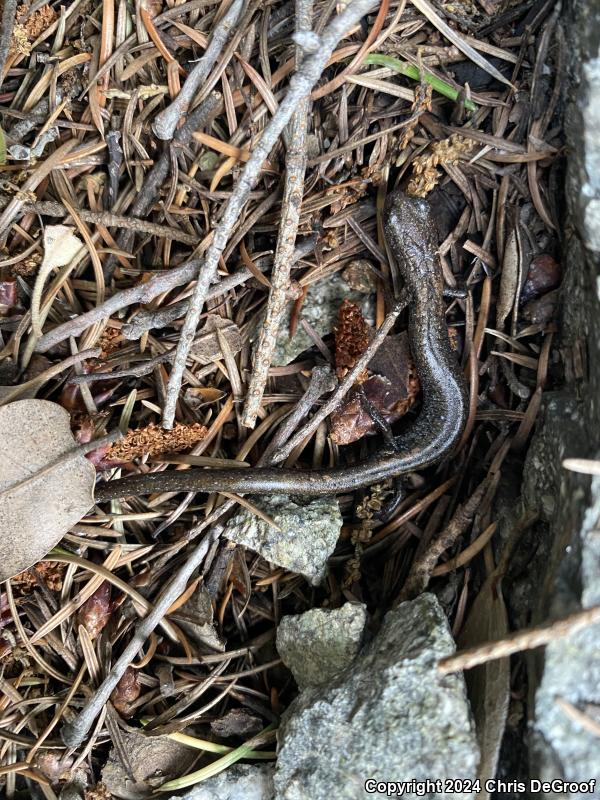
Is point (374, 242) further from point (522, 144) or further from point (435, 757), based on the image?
point (435, 757)

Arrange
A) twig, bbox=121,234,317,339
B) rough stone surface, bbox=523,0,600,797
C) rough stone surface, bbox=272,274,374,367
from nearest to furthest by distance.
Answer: rough stone surface, bbox=523,0,600,797
twig, bbox=121,234,317,339
rough stone surface, bbox=272,274,374,367

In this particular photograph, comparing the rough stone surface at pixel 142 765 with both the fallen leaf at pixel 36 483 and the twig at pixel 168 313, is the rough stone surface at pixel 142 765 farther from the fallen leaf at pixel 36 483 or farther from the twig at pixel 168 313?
the twig at pixel 168 313

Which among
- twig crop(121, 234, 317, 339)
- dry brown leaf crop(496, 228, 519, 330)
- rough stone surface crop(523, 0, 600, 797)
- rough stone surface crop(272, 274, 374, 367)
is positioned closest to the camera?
rough stone surface crop(523, 0, 600, 797)

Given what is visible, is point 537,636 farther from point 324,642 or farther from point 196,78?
point 196,78

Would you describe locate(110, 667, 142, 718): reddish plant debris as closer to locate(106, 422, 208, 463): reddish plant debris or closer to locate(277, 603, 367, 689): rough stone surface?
locate(277, 603, 367, 689): rough stone surface

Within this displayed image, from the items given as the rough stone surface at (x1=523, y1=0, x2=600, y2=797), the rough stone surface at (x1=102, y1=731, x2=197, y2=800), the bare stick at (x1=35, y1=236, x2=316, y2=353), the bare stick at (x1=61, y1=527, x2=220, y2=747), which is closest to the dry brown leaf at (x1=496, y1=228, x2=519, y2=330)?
the rough stone surface at (x1=523, y1=0, x2=600, y2=797)

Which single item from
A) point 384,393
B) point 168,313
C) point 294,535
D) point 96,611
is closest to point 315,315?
point 384,393

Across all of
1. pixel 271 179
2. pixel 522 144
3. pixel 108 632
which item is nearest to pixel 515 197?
pixel 522 144
